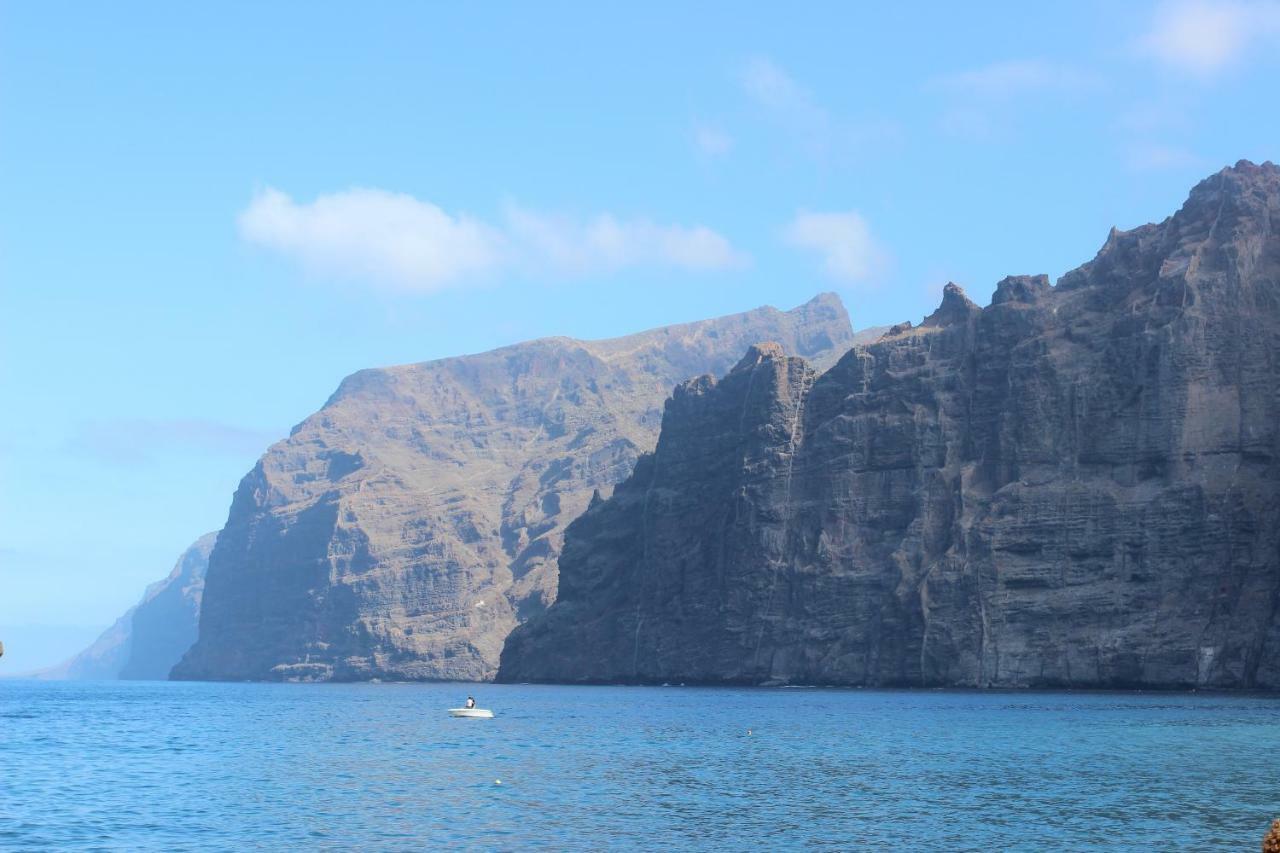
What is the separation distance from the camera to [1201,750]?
84750 mm

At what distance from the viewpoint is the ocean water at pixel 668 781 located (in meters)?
54.9

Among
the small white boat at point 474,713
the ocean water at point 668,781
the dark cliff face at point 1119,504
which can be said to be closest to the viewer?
the ocean water at point 668,781

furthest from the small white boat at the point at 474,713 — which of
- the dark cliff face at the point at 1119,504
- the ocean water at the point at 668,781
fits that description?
the dark cliff face at the point at 1119,504

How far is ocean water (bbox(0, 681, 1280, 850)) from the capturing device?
54.9m

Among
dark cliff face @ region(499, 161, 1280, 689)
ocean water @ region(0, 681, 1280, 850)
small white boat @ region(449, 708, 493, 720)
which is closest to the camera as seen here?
ocean water @ region(0, 681, 1280, 850)

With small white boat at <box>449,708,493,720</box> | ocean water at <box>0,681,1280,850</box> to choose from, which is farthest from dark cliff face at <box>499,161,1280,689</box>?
small white boat at <box>449,708,493,720</box>

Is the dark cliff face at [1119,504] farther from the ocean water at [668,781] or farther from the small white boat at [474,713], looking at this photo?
the small white boat at [474,713]

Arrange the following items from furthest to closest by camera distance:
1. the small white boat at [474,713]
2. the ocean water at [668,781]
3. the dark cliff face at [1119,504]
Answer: the dark cliff face at [1119,504] → the small white boat at [474,713] → the ocean water at [668,781]

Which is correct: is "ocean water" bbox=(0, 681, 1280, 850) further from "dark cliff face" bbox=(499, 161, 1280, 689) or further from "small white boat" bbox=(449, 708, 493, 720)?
"dark cliff face" bbox=(499, 161, 1280, 689)

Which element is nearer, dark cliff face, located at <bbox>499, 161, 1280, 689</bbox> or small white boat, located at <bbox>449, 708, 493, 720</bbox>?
small white boat, located at <bbox>449, 708, 493, 720</bbox>

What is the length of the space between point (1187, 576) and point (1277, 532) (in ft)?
34.6

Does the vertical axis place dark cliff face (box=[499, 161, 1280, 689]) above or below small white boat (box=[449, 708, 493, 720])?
above

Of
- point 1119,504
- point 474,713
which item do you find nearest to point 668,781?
point 474,713

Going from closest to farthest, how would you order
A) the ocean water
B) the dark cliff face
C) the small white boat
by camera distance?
the ocean water → the small white boat → the dark cliff face
